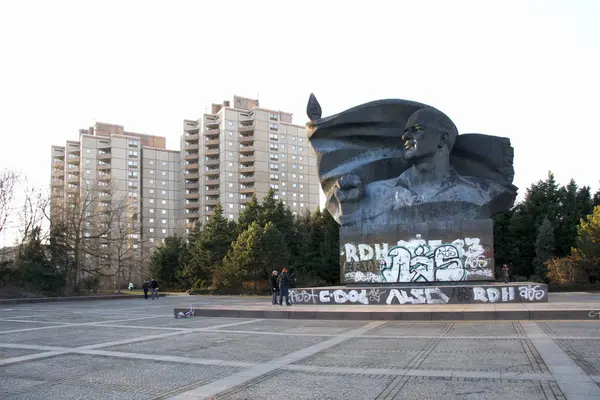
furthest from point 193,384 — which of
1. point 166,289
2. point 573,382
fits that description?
point 166,289

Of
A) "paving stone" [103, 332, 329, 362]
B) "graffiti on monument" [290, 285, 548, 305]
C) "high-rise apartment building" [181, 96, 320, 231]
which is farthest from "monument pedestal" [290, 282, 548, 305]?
"high-rise apartment building" [181, 96, 320, 231]

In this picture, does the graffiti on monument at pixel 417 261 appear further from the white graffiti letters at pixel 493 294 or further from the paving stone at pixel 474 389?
the paving stone at pixel 474 389

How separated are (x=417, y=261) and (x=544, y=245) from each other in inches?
1182

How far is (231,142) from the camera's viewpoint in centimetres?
9488

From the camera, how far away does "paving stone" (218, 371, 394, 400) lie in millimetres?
6707

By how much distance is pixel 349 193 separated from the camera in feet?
82.3

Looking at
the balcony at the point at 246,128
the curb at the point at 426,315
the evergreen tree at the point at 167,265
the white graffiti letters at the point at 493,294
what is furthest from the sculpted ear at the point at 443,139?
the balcony at the point at 246,128

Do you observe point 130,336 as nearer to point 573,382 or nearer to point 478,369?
point 478,369

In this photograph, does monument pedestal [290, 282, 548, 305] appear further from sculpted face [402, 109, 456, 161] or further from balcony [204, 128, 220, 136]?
balcony [204, 128, 220, 136]

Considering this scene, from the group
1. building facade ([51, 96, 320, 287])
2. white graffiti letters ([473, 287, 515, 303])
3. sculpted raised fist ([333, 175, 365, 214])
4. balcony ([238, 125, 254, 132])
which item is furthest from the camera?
balcony ([238, 125, 254, 132])

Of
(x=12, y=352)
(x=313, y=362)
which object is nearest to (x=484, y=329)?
(x=313, y=362)

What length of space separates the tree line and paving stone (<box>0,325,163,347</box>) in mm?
30376

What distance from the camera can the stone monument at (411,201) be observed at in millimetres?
22375

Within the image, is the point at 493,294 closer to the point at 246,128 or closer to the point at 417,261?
the point at 417,261
